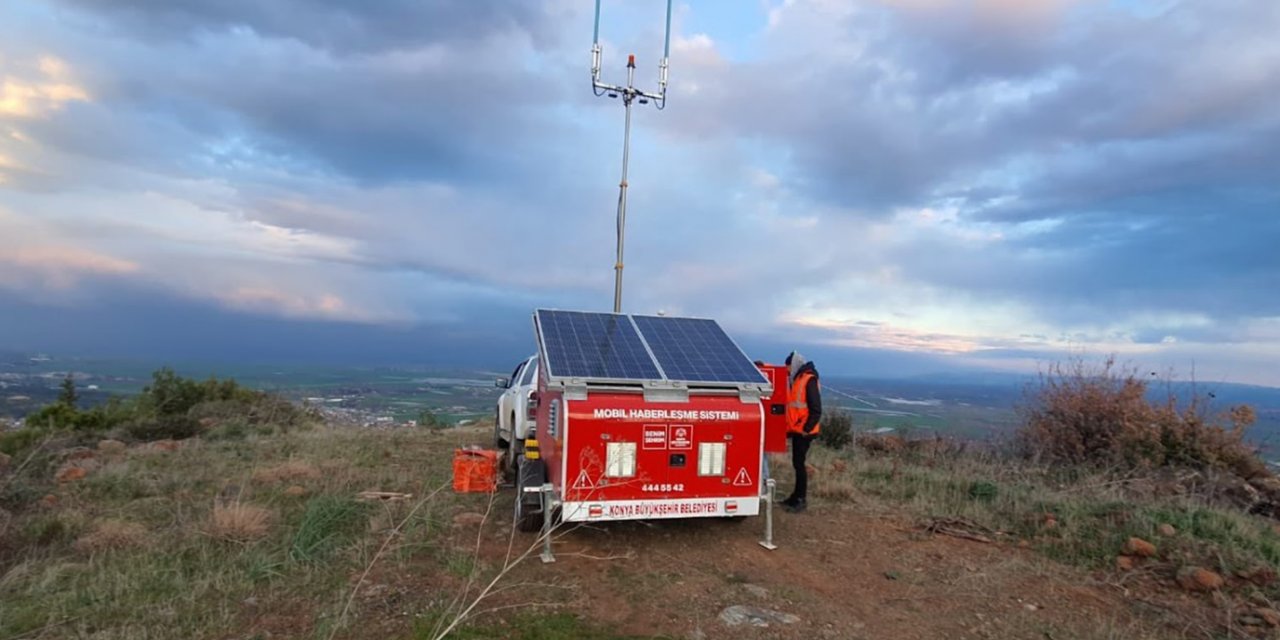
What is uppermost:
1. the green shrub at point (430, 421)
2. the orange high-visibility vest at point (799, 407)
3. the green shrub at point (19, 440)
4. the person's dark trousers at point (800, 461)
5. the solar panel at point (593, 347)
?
the solar panel at point (593, 347)

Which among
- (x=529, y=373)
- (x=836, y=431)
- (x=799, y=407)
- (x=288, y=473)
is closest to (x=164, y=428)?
(x=288, y=473)

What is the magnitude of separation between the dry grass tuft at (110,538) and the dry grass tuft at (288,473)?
235 cm

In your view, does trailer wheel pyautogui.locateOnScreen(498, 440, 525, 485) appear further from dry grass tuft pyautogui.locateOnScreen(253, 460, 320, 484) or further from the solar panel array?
dry grass tuft pyautogui.locateOnScreen(253, 460, 320, 484)

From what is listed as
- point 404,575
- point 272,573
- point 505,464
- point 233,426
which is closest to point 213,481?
point 505,464

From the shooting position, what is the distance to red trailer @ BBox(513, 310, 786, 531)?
5.78 metres

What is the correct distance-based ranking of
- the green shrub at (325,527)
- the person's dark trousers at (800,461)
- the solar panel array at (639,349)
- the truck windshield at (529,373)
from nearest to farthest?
the green shrub at (325,527) < the solar panel array at (639,349) < the person's dark trousers at (800,461) < the truck windshield at (529,373)

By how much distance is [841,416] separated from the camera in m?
15.0

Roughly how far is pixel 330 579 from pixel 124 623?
51.2 inches

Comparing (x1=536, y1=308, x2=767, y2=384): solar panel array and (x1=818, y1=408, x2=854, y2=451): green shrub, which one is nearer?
(x1=536, y1=308, x2=767, y2=384): solar panel array

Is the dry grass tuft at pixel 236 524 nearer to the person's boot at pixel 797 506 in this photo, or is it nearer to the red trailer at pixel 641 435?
the red trailer at pixel 641 435

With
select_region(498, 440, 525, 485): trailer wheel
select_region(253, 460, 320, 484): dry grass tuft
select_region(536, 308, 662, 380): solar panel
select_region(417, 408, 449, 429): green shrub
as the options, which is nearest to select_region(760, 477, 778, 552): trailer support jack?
select_region(536, 308, 662, 380): solar panel

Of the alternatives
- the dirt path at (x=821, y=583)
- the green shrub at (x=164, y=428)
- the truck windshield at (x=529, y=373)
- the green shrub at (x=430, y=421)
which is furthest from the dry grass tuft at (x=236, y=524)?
the green shrub at (x=430, y=421)

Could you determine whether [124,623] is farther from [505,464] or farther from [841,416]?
[841,416]

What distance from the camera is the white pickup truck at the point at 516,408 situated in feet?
28.5
